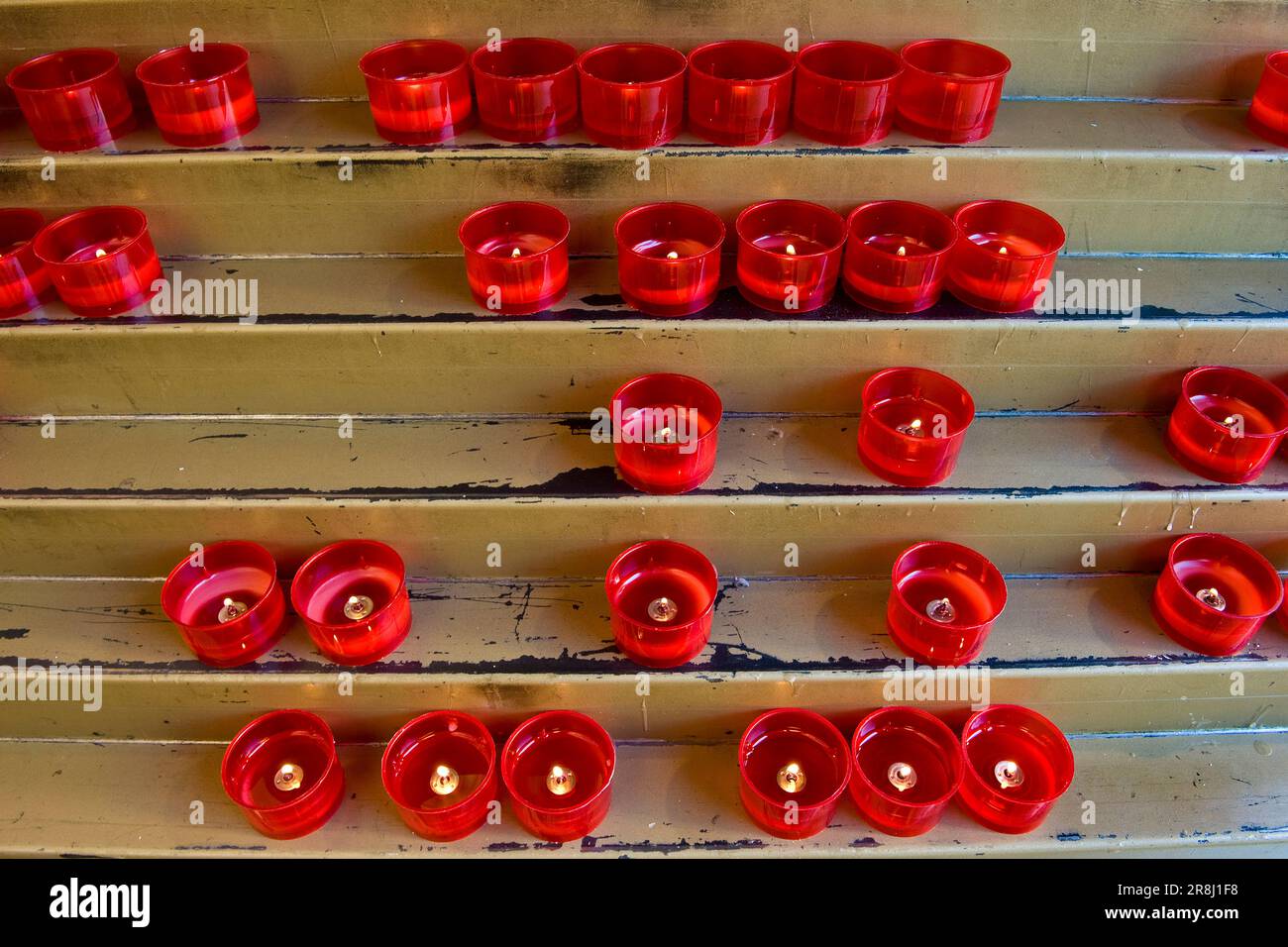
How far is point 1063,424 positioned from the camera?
1.43 m

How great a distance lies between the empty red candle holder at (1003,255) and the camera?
131 centimetres

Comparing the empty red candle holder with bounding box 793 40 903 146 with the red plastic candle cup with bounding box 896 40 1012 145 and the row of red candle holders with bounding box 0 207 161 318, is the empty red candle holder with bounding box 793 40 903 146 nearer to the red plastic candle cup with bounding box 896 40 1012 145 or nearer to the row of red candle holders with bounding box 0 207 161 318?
the red plastic candle cup with bounding box 896 40 1012 145

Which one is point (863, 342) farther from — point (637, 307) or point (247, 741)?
point (247, 741)

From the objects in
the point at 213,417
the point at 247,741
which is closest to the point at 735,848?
the point at 247,741

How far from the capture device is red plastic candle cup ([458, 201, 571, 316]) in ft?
4.32

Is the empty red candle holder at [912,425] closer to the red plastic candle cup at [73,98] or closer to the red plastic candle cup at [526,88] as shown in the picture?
the red plastic candle cup at [526,88]

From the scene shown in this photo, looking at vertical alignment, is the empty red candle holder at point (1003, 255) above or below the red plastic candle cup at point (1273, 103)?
below

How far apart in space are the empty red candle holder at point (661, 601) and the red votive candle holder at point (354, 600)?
0.30m

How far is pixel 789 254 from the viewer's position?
135 centimetres

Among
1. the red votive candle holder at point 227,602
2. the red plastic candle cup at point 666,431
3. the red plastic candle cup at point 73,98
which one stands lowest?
the red votive candle holder at point 227,602

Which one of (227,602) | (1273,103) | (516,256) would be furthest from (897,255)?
(227,602)

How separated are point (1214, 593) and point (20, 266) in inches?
70.8

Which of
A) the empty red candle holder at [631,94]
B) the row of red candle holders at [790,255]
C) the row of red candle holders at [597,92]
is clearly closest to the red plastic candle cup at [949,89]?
the row of red candle holders at [597,92]

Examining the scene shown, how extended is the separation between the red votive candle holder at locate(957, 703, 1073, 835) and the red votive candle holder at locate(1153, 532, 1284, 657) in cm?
24
